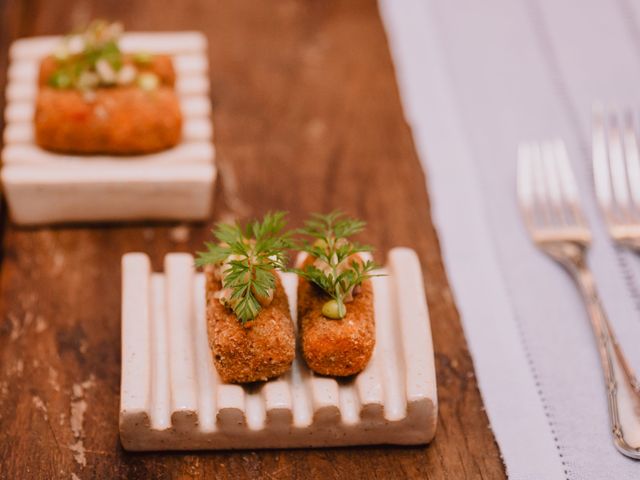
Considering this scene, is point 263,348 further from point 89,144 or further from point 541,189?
point 541,189

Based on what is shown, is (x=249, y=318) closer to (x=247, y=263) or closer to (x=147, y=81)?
(x=247, y=263)

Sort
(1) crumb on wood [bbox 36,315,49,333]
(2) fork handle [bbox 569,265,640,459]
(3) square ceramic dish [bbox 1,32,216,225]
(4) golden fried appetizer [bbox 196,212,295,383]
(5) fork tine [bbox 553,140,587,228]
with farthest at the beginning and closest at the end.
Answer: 1. (5) fork tine [bbox 553,140,587,228]
2. (3) square ceramic dish [bbox 1,32,216,225]
3. (1) crumb on wood [bbox 36,315,49,333]
4. (2) fork handle [bbox 569,265,640,459]
5. (4) golden fried appetizer [bbox 196,212,295,383]

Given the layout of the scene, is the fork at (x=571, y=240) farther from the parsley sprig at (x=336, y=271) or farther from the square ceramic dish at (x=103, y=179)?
the square ceramic dish at (x=103, y=179)

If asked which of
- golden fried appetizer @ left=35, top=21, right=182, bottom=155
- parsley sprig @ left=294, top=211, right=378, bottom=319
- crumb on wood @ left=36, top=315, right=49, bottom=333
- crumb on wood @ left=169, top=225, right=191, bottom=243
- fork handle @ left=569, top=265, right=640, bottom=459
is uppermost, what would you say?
golden fried appetizer @ left=35, top=21, right=182, bottom=155

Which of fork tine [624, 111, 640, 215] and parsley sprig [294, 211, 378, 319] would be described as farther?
fork tine [624, 111, 640, 215]

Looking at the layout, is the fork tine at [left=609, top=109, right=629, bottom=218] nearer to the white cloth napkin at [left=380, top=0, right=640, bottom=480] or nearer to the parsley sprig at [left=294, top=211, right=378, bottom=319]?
the white cloth napkin at [left=380, top=0, right=640, bottom=480]

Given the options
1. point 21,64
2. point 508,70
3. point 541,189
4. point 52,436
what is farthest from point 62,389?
point 508,70

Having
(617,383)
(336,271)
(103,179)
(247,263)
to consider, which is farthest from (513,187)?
(103,179)

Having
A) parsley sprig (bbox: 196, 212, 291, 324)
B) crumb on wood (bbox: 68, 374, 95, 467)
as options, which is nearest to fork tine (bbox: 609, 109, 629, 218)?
parsley sprig (bbox: 196, 212, 291, 324)
